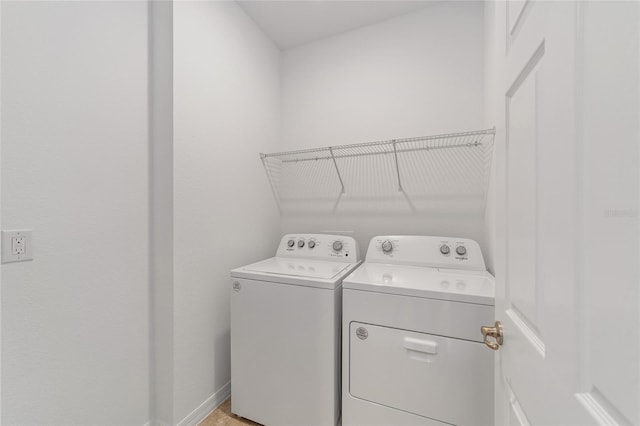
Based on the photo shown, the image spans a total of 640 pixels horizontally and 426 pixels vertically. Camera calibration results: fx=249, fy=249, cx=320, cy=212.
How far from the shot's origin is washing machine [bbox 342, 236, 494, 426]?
1.11 metres

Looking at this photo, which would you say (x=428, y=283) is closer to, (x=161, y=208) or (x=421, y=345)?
(x=421, y=345)

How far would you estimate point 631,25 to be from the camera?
331 millimetres

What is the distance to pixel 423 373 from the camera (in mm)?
1178

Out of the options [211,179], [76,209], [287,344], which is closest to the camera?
[76,209]

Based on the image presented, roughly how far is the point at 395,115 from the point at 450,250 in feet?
3.76

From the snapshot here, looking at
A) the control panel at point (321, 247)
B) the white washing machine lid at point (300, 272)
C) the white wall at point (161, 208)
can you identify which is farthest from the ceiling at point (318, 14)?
the white washing machine lid at point (300, 272)

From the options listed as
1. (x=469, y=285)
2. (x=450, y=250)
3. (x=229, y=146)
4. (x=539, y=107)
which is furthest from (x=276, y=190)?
(x=539, y=107)

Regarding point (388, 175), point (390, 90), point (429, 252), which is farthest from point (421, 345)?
point (390, 90)

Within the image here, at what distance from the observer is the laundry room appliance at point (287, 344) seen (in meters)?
1.34

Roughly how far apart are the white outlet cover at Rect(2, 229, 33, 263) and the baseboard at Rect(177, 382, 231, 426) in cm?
116

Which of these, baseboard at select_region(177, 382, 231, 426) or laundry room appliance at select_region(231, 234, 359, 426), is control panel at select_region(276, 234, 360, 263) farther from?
baseboard at select_region(177, 382, 231, 426)

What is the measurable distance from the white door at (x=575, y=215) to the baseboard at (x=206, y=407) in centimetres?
163

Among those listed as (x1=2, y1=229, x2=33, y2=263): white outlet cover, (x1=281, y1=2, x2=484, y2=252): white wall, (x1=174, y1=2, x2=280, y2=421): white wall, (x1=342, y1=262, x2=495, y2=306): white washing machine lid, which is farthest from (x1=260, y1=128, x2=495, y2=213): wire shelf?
(x1=2, y1=229, x2=33, y2=263): white outlet cover

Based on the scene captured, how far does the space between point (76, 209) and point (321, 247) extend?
4.67ft
